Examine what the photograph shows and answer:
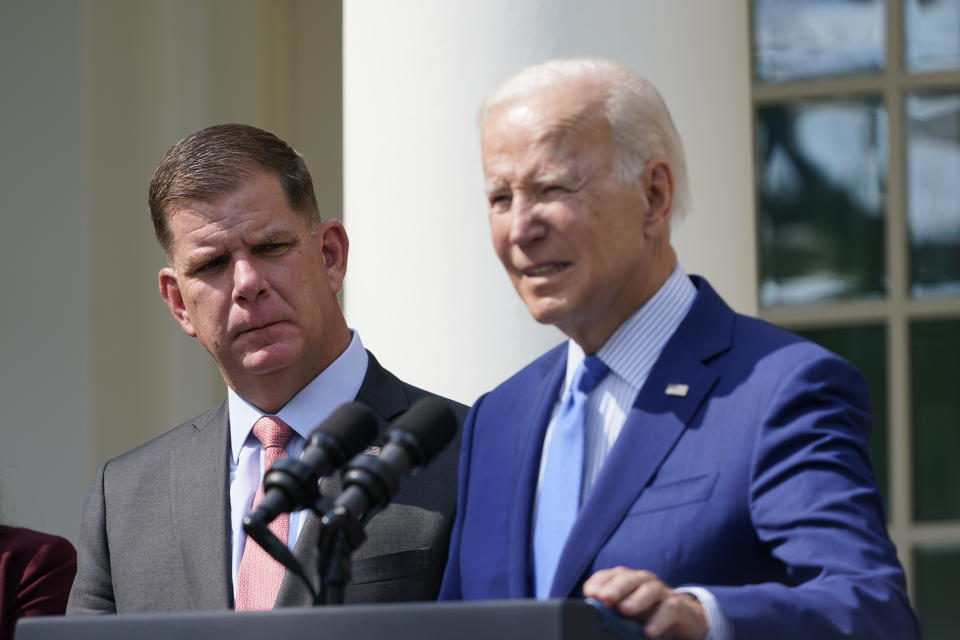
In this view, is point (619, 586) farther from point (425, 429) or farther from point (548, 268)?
point (548, 268)

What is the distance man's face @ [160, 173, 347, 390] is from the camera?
138 inches

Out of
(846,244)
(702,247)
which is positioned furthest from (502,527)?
(846,244)

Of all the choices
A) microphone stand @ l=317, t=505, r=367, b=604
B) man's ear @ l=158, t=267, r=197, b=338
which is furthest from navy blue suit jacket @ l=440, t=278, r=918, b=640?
man's ear @ l=158, t=267, r=197, b=338

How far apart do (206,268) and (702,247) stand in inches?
56.0

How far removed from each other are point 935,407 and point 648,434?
13.2 feet

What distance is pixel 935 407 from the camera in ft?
20.8

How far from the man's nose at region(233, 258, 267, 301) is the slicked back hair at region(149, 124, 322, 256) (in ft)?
0.54

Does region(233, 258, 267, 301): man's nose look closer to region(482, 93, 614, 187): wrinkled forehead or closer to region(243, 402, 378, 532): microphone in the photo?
region(482, 93, 614, 187): wrinkled forehead

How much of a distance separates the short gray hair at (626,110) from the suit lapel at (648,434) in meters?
0.23

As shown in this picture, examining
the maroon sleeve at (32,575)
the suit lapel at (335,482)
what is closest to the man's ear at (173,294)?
the suit lapel at (335,482)

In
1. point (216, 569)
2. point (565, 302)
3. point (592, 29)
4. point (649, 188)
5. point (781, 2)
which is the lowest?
point (216, 569)

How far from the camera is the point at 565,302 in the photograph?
265 centimetres

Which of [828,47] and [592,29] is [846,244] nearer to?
[828,47]

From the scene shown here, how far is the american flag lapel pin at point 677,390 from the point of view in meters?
2.64
